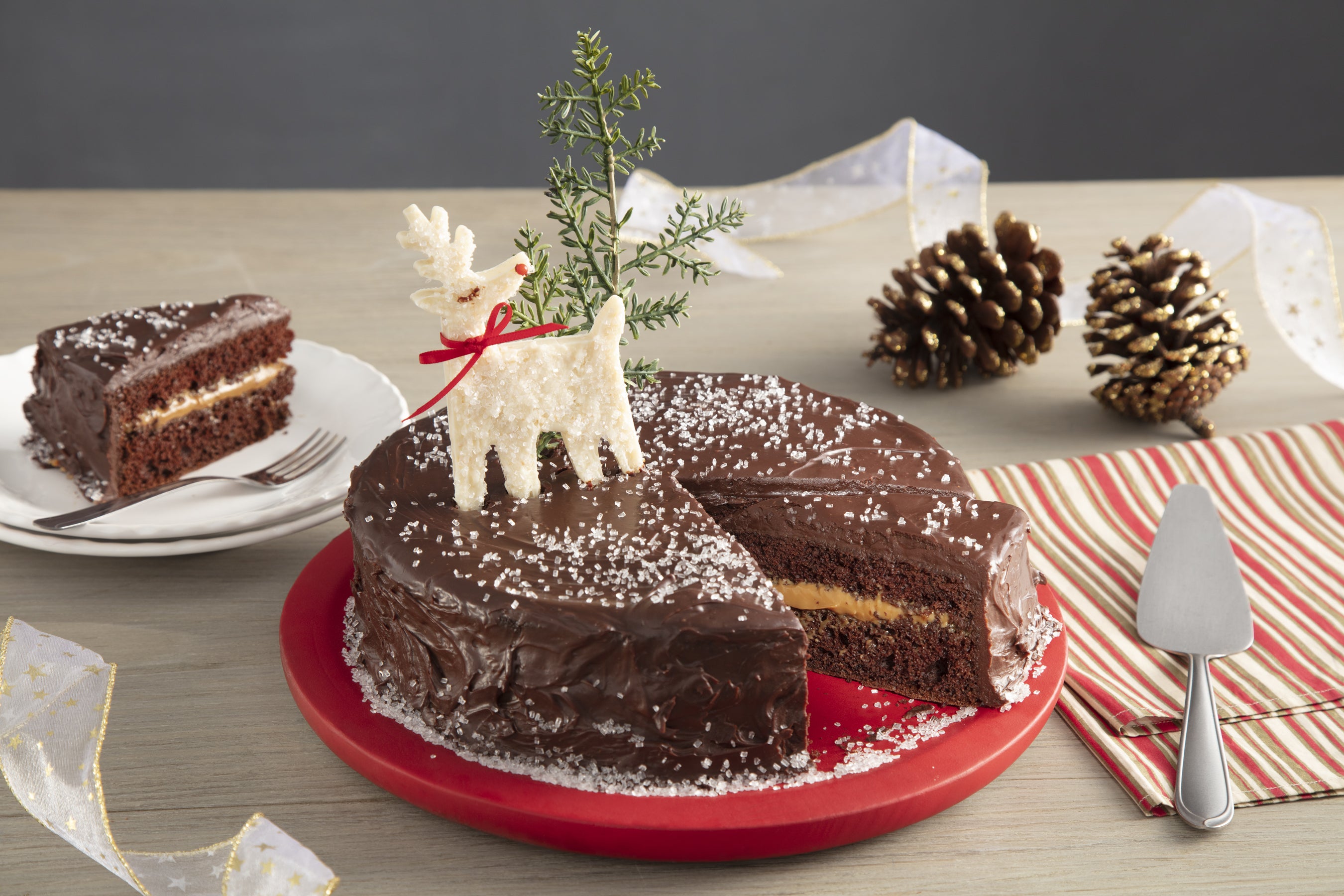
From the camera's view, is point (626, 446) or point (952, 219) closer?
point (626, 446)

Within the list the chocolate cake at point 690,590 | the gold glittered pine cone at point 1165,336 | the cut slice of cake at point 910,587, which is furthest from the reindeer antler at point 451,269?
the gold glittered pine cone at point 1165,336

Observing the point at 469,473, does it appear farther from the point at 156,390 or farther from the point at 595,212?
the point at 156,390

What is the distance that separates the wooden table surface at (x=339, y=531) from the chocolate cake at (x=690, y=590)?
0.57 ft

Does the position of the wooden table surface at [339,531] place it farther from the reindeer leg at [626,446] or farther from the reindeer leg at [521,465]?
the reindeer leg at [626,446]

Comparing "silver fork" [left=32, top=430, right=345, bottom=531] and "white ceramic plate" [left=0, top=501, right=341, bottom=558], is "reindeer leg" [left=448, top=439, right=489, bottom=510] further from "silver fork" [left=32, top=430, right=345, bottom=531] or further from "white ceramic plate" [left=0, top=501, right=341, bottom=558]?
"silver fork" [left=32, top=430, right=345, bottom=531]

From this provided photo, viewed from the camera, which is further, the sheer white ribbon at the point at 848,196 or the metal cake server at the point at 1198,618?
the sheer white ribbon at the point at 848,196

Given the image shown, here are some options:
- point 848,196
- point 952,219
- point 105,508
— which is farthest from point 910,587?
point 848,196

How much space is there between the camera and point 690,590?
1.80m

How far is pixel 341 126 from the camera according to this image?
261 inches

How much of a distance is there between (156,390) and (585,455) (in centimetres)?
143

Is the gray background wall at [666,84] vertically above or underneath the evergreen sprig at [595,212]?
underneath

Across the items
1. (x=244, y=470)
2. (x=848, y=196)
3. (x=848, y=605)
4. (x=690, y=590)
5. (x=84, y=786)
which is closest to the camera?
(x=84, y=786)

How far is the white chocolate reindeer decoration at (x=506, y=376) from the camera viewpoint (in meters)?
1.87

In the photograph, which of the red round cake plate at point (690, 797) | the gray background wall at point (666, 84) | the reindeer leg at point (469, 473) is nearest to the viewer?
the red round cake plate at point (690, 797)
